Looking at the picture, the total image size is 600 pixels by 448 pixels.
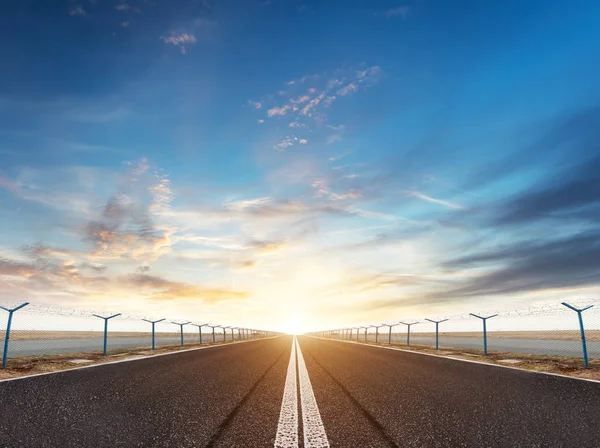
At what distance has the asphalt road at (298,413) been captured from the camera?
451cm

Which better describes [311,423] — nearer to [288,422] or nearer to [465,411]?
[288,422]

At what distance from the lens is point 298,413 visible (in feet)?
19.3

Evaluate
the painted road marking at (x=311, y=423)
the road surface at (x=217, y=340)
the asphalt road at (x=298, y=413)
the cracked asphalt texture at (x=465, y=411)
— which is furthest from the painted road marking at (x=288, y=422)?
the road surface at (x=217, y=340)

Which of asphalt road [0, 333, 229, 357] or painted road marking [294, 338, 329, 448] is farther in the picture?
asphalt road [0, 333, 229, 357]

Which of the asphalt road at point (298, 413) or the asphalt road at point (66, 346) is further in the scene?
the asphalt road at point (66, 346)

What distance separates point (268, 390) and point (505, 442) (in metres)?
4.96

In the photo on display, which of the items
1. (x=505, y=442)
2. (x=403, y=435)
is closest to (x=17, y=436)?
(x=403, y=435)

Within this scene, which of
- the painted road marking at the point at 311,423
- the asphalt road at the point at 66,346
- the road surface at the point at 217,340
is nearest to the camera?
the painted road marking at the point at 311,423

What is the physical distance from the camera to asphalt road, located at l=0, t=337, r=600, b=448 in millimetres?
4512

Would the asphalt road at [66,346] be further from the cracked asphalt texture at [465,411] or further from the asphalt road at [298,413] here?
the cracked asphalt texture at [465,411]

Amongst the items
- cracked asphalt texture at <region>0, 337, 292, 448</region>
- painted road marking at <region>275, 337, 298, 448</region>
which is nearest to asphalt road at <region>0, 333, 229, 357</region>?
cracked asphalt texture at <region>0, 337, 292, 448</region>

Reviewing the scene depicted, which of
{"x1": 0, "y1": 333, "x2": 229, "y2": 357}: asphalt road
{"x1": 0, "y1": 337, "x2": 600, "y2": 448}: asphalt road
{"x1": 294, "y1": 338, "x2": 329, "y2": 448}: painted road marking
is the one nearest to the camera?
{"x1": 294, "y1": 338, "x2": 329, "y2": 448}: painted road marking

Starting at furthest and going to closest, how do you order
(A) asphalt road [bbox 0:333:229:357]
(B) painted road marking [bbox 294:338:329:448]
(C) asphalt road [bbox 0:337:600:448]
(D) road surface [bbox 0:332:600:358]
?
(D) road surface [bbox 0:332:600:358]
(A) asphalt road [bbox 0:333:229:357]
(C) asphalt road [bbox 0:337:600:448]
(B) painted road marking [bbox 294:338:329:448]

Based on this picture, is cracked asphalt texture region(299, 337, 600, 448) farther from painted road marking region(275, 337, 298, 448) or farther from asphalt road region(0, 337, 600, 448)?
painted road marking region(275, 337, 298, 448)
